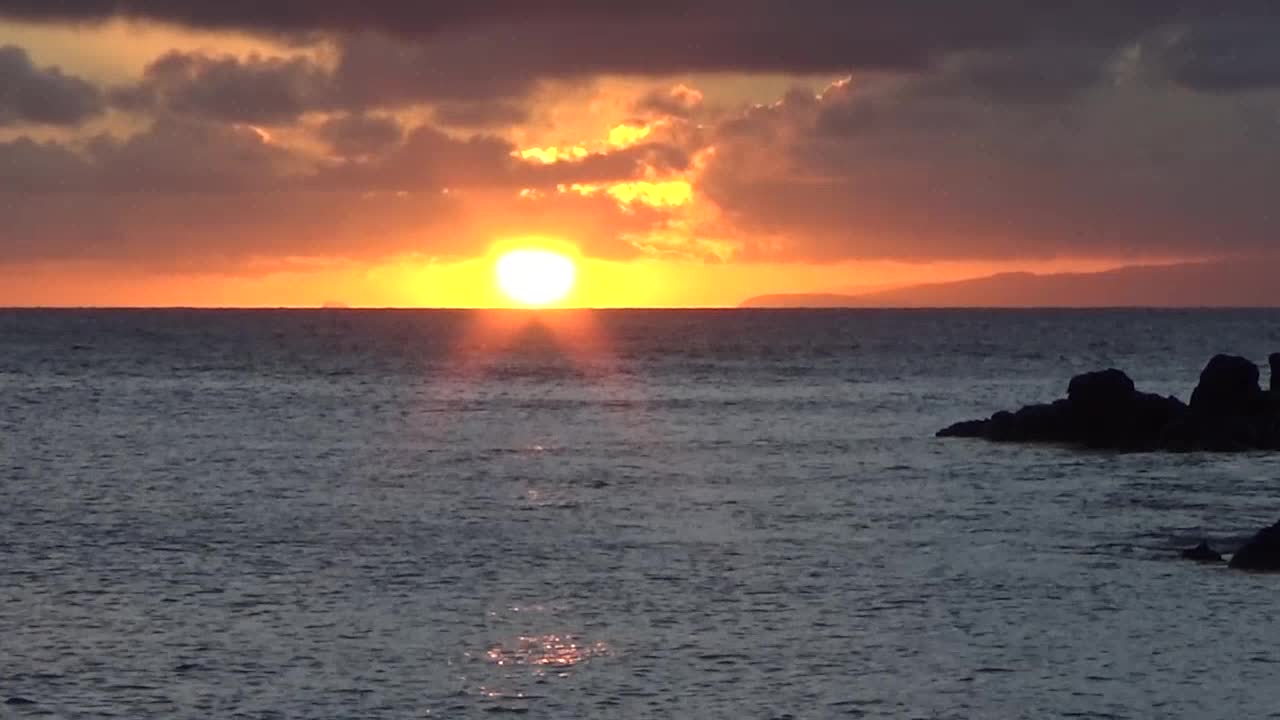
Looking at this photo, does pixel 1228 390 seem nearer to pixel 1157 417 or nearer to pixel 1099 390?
pixel 1157 417

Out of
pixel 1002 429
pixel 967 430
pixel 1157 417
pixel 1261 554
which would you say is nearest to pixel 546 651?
pixel 1261 554

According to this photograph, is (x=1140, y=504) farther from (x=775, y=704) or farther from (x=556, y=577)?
(x=775, y=704)

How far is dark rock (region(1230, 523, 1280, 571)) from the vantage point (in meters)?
44.0

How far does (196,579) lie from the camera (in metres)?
→ 43.4

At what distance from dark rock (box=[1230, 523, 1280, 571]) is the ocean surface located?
0.60 meters

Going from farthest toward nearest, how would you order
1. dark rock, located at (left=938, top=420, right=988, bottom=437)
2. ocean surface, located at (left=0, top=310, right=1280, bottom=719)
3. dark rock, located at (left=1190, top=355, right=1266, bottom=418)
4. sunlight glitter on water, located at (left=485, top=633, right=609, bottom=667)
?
dark rock, located at (left=938, top=420, right=988, bottom=437) → dark rock, located at (left=1190, top=355, right=1266, bottom=418) → sunlight glitter on water, located at (left=485, top=633, right=609, bottom=667) → ocean surface, located at (left=0, top=310, right=1280, bottom=719)

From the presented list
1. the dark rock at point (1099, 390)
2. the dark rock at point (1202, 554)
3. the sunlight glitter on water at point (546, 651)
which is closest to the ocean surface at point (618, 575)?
the sunlight glitter on water at point (546, 651)

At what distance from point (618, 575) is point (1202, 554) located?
49.5 feet

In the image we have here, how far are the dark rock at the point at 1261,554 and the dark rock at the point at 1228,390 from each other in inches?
1302

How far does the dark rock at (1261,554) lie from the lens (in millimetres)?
44000

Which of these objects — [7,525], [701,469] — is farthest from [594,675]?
[701,469]

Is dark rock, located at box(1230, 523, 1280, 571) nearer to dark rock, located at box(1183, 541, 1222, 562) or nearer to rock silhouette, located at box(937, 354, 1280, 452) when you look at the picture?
dark rock, located at box(1183, 541, 1222, 562)

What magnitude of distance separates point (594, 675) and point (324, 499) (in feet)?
94.5

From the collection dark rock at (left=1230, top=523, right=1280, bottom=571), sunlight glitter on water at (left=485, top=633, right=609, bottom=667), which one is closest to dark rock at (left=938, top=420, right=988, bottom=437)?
dark rock at (left=1230, top=523, right=1280, bottom=571)
